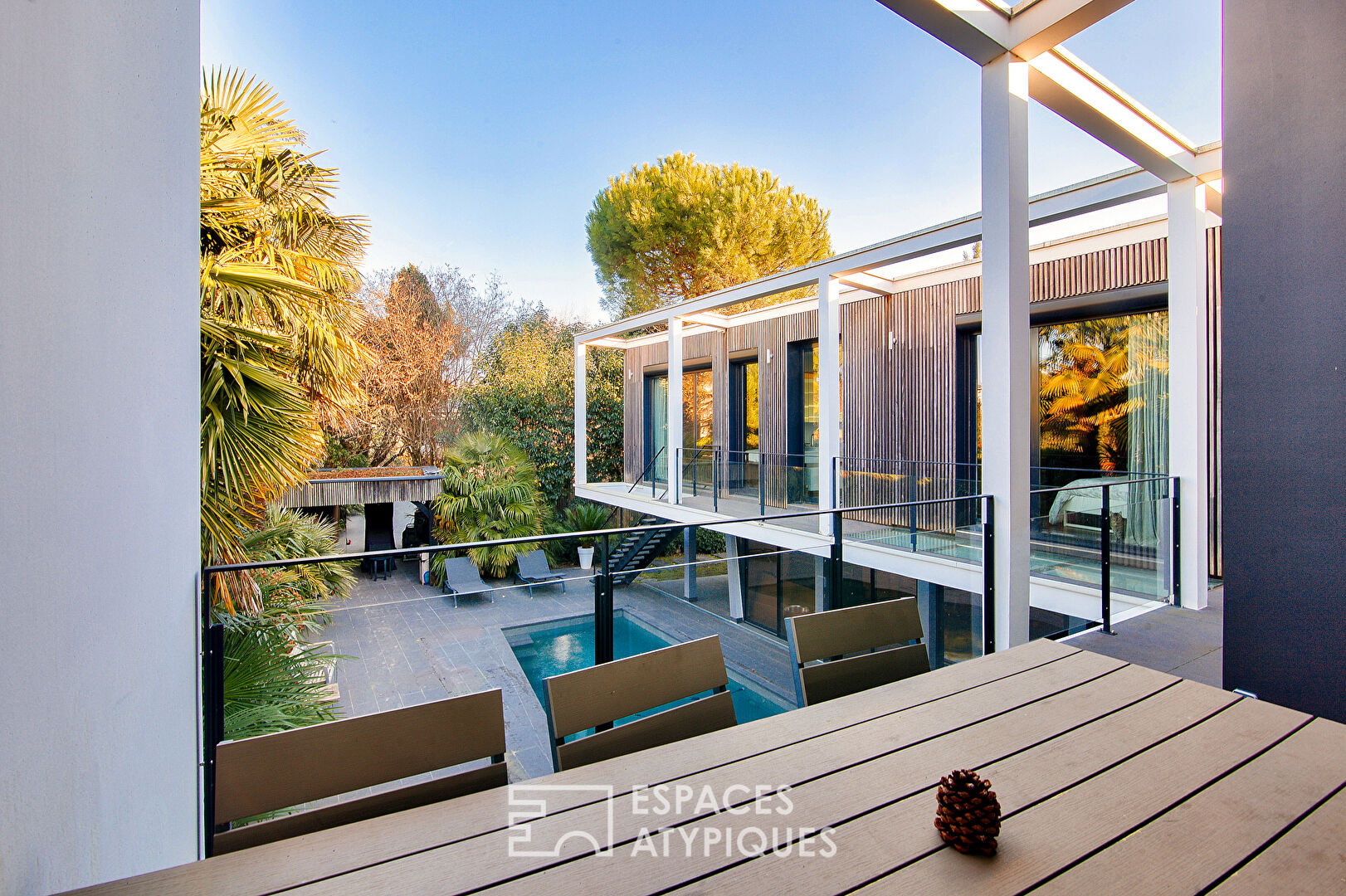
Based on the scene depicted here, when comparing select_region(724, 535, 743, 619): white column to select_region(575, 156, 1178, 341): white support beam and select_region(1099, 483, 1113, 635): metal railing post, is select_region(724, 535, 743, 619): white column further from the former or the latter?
select_region(575, 156, 1178, 341): white support beam

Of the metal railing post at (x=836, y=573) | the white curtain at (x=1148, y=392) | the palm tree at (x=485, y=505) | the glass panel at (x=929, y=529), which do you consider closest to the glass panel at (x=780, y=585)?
the glass panel at (x=929, y=529)

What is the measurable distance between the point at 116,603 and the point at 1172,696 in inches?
94.5

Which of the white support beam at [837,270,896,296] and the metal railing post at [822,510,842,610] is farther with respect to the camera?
the white support beam at [837,270,896,296]

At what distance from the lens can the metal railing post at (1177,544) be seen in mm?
4734

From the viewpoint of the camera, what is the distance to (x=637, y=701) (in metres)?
1.44

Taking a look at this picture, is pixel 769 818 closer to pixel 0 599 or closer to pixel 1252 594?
pixel 0 599

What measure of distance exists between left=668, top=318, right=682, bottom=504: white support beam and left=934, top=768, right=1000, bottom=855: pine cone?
9.04m

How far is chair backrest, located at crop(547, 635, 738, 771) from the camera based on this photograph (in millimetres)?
1313

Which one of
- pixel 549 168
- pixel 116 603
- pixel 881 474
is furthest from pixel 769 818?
pixel 549 168

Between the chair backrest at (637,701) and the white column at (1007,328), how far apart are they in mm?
2485

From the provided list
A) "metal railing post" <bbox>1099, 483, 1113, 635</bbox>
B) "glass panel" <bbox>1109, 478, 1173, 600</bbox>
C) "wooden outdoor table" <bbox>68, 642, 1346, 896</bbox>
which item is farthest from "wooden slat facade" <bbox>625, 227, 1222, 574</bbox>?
"wooden outdoor table" <bbox>68, 642, 1346, 896</bbox>

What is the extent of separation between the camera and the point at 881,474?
7.73m

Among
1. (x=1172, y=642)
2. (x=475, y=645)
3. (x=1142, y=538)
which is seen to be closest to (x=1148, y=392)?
(x=1142, y=538)

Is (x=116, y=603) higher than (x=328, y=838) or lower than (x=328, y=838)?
higher
